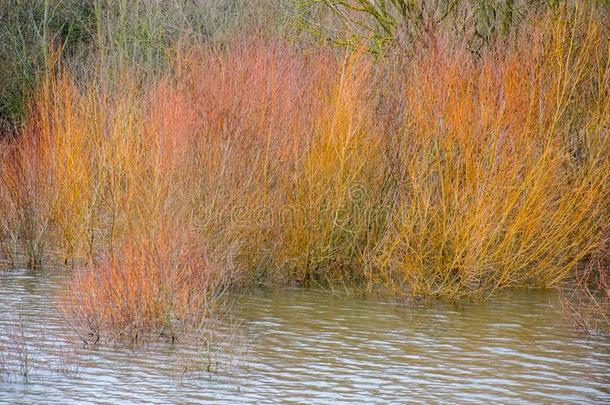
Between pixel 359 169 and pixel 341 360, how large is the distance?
145 inches

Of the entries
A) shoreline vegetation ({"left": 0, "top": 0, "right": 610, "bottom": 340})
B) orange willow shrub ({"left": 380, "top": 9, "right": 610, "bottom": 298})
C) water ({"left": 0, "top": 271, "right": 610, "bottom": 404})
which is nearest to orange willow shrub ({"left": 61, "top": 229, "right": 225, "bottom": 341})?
water ({"left": 0, "top": 271, "right": 610, "bottom": 404})

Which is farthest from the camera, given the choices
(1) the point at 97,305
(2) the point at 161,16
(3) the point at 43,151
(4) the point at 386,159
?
(2) the point at 161,16

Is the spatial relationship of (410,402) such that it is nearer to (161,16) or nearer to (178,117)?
(178,117)

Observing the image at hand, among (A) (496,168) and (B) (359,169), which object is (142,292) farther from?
(A) (496,168)

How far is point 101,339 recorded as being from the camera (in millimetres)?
10125

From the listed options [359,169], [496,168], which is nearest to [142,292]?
[359,169]

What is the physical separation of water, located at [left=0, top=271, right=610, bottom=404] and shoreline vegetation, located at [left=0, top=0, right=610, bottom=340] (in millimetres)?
537

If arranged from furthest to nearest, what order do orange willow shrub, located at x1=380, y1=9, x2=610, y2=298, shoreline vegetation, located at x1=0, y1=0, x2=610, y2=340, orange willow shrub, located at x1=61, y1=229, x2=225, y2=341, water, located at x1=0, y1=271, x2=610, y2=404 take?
shoreline vegetation, located at x1=0, y1=0, x2=610, y2=340 < orange willow shrub, located at x1=380, y1=9, x2=610, y2=298 < orange willow shrub, located at x1=61, y1=229, x2=225, y2=341 < water, located at x1=0, y1=271, x2=610, y2=404

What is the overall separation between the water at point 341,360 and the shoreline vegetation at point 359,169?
0.54m

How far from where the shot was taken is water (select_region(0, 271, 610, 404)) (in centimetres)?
862

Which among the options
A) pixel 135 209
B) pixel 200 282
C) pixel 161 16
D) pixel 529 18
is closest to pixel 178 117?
pixel 135 209

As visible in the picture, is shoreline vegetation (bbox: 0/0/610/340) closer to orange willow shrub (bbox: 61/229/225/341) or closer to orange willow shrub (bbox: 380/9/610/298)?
orange willow shrub (bbox: 380/9/610/298)

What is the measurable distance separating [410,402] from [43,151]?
24.7 feet

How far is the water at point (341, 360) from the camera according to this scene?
8.62 meters
